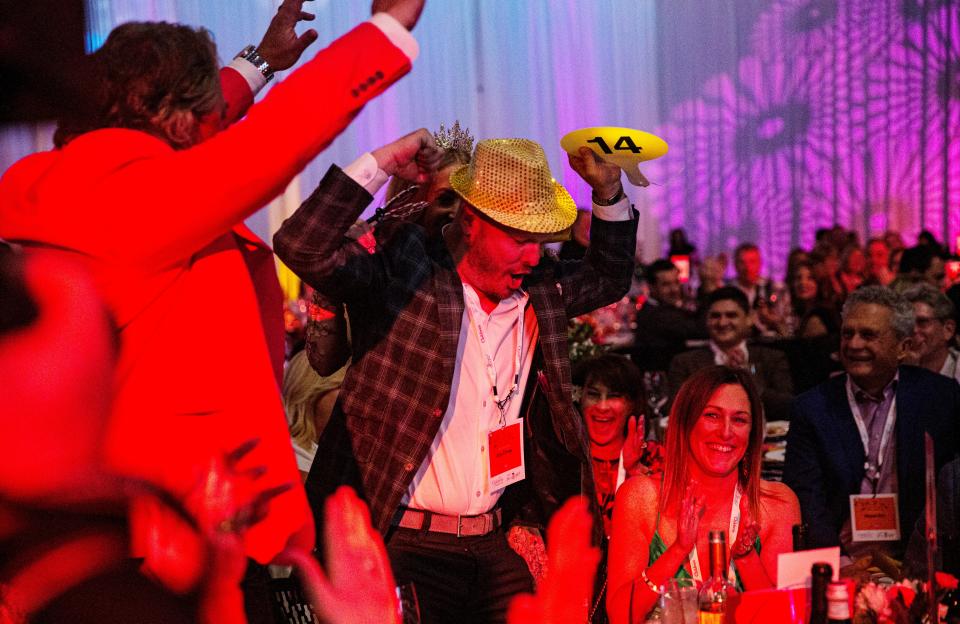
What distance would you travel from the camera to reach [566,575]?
2.73m

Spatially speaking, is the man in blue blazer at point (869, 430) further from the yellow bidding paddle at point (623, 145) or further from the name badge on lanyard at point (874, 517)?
the yellow bidding paddle at point (623, 145)

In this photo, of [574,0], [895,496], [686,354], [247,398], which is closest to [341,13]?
[574,0]

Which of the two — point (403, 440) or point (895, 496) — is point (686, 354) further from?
point (403, 440)

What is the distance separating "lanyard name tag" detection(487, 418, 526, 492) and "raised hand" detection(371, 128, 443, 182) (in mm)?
675

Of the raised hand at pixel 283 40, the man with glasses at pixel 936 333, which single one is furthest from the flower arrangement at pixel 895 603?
the man with glasses at pixel 936 333

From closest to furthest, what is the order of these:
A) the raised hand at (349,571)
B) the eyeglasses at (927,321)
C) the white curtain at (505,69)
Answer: the raised hand at (349,571)
the eyeglasses at (927,321)
the white curtain at (505,69)

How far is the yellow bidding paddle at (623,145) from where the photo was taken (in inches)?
103

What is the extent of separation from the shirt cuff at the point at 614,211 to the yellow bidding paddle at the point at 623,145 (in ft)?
0.28

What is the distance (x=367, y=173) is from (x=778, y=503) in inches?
57.6

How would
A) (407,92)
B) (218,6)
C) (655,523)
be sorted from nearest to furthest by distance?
(655,523) → (218,6) → (407,92)

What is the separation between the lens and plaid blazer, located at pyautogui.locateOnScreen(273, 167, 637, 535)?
2.43 metres

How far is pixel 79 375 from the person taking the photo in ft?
4.11

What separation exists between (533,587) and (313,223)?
1.02m

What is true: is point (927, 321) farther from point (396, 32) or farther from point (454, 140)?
point (396, 32)
